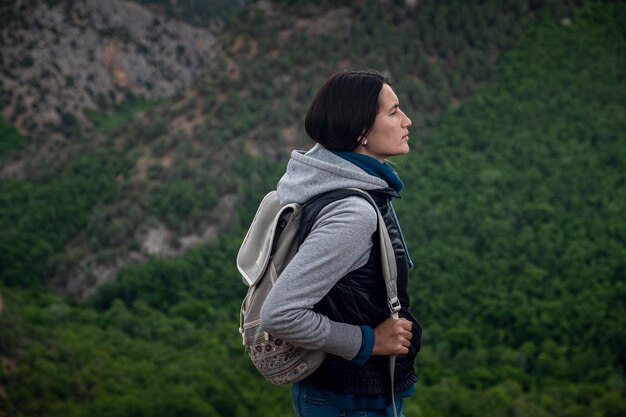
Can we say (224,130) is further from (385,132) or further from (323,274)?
(323,274)

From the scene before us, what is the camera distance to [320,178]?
121 inches

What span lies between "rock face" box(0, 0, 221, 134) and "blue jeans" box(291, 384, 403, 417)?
130 ft

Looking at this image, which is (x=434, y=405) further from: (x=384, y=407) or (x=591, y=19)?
(x=591, y=19)

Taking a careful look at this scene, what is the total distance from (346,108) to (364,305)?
75 cm

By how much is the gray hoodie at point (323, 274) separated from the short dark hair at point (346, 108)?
0.19 m

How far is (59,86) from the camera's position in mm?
44156

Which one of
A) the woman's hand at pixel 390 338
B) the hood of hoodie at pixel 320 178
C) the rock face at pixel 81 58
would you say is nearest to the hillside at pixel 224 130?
the rock face at pixel 81 58

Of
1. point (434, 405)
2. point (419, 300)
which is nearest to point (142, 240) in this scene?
point (419, 300)

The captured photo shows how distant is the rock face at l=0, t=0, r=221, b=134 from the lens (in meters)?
43.0

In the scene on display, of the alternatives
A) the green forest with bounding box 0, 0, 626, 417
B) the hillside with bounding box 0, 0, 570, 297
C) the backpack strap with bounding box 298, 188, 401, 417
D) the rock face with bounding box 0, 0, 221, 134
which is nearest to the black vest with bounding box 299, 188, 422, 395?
the backpack strap with bounding box 298, 188, 401, 417

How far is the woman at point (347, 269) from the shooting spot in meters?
2.87

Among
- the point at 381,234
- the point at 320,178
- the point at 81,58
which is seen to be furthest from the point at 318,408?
the point at 81,58

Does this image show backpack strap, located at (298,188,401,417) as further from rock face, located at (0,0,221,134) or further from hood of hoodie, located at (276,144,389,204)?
rock face, located at (0,0,221,134)

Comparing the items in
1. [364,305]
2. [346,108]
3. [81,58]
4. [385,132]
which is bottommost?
[81,58]
